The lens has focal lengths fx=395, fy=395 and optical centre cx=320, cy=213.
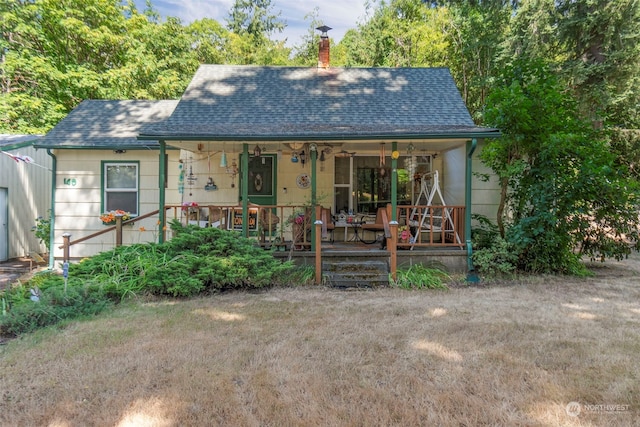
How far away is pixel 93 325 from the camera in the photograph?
4.58 metres

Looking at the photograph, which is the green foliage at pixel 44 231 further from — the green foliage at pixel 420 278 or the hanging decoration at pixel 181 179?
the green foliage at pixel 420 278

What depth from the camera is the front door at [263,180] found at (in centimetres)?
962

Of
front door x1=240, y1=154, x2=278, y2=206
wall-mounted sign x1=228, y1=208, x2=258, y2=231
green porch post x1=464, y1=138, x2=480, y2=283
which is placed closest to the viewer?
green porch post x1=464, y1=138, x2=480, y2=283

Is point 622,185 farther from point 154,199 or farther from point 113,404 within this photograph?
point 154,199

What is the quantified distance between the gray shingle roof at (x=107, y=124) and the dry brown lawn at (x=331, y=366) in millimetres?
5068

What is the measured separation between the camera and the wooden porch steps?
6750 millimetres

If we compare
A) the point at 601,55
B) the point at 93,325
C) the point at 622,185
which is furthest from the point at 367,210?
the point at 601,55

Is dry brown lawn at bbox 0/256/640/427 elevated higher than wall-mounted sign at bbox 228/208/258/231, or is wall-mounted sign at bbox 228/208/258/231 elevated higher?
wall-mounted sign at bbox 228/208/258/231

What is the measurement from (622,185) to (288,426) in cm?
712

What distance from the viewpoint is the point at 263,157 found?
9.70m

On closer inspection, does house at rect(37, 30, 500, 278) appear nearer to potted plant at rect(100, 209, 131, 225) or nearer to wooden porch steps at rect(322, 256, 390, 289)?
potted plant at rect(100, 209, 131, 225)

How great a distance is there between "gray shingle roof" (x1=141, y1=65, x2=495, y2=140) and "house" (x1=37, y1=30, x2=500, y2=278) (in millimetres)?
44

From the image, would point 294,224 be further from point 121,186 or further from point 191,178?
point 121,186
